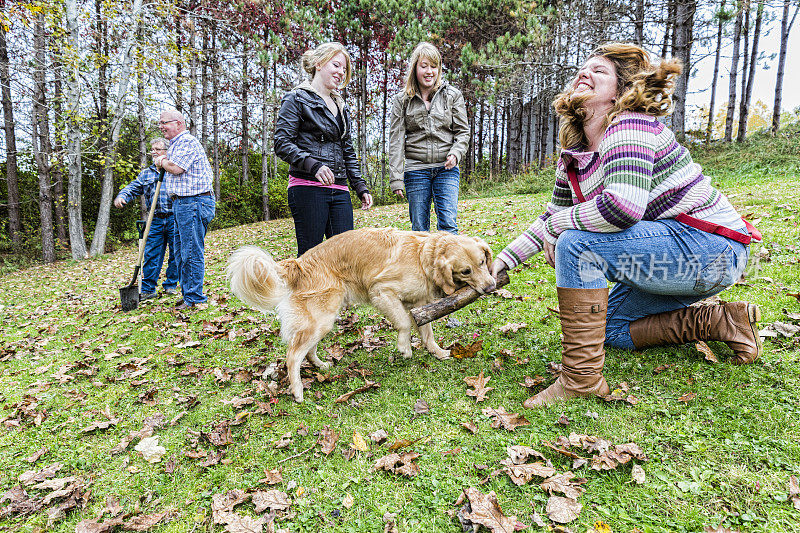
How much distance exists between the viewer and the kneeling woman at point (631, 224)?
7.62 ft

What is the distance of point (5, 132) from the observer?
540 inches

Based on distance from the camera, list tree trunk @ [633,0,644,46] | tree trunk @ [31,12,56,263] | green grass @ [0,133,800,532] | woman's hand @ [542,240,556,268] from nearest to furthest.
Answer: green grass @ [0,133,800,532]
woman's hand @ [542,240,556,268]
tree trunk @ [31,12,56,263]
tree trunk @ [633,0,644,46]

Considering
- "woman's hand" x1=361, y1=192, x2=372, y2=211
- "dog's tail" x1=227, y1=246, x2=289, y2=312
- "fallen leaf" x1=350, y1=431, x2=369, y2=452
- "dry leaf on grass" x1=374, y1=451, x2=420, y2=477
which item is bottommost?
"fallen leaf" x1=350, y1=431, x2=369, y2=452

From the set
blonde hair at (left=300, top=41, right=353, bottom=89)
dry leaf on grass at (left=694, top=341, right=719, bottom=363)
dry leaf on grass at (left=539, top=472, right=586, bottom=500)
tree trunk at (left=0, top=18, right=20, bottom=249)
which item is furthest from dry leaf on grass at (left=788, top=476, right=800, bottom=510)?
tree trunk at (left=0, top=18, right=20, bottom=249)

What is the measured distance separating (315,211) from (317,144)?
65 centimetres

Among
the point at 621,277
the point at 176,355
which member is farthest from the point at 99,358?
the point at 621,277

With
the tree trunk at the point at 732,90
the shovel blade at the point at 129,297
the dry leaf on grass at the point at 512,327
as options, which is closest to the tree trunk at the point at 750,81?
the tree trunk at the point at 732,90

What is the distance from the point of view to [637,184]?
2.29 metres

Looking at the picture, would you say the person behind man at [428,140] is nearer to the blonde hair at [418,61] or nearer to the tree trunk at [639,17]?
the blonde hair at [418,61]

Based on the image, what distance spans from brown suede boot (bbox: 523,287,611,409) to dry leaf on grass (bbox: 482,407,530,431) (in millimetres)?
145

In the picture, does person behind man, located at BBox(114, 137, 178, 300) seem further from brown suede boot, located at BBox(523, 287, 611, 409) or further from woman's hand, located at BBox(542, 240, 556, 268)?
brown suede boot, located at BBox(523, 287, 611, 409)

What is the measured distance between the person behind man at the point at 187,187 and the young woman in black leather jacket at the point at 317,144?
2.17 meters

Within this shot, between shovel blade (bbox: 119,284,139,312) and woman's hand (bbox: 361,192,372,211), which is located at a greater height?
woman's hand (bbox: 361,192,372,211)

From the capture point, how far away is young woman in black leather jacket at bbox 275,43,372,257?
3.92 meters
